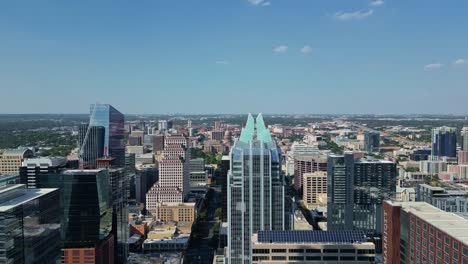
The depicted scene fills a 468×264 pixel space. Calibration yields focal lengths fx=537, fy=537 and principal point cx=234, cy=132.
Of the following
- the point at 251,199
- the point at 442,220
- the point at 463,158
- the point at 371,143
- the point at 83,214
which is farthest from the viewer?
the point at 371,143

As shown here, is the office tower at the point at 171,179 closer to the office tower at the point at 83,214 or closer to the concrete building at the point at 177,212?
the concrete building at the point at 177,212

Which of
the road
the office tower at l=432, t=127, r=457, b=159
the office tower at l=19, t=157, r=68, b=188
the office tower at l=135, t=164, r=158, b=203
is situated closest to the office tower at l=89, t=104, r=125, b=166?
the office tower at l=135, t=164, r=158, b=203

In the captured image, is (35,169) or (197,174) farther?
(197,174)

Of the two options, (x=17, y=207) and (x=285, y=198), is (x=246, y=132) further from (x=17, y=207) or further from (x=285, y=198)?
(x=17, y=207)

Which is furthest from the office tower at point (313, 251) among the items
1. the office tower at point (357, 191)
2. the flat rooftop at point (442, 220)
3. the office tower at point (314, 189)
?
the office tower at point (314, 189)

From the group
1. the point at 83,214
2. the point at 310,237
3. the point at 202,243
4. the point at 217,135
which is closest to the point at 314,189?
the point at 202,243

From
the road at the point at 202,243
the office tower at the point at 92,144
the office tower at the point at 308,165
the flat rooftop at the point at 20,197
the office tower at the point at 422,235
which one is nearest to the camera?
the office tower at the point at 422,235

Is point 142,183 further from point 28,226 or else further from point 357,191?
point 28,226
